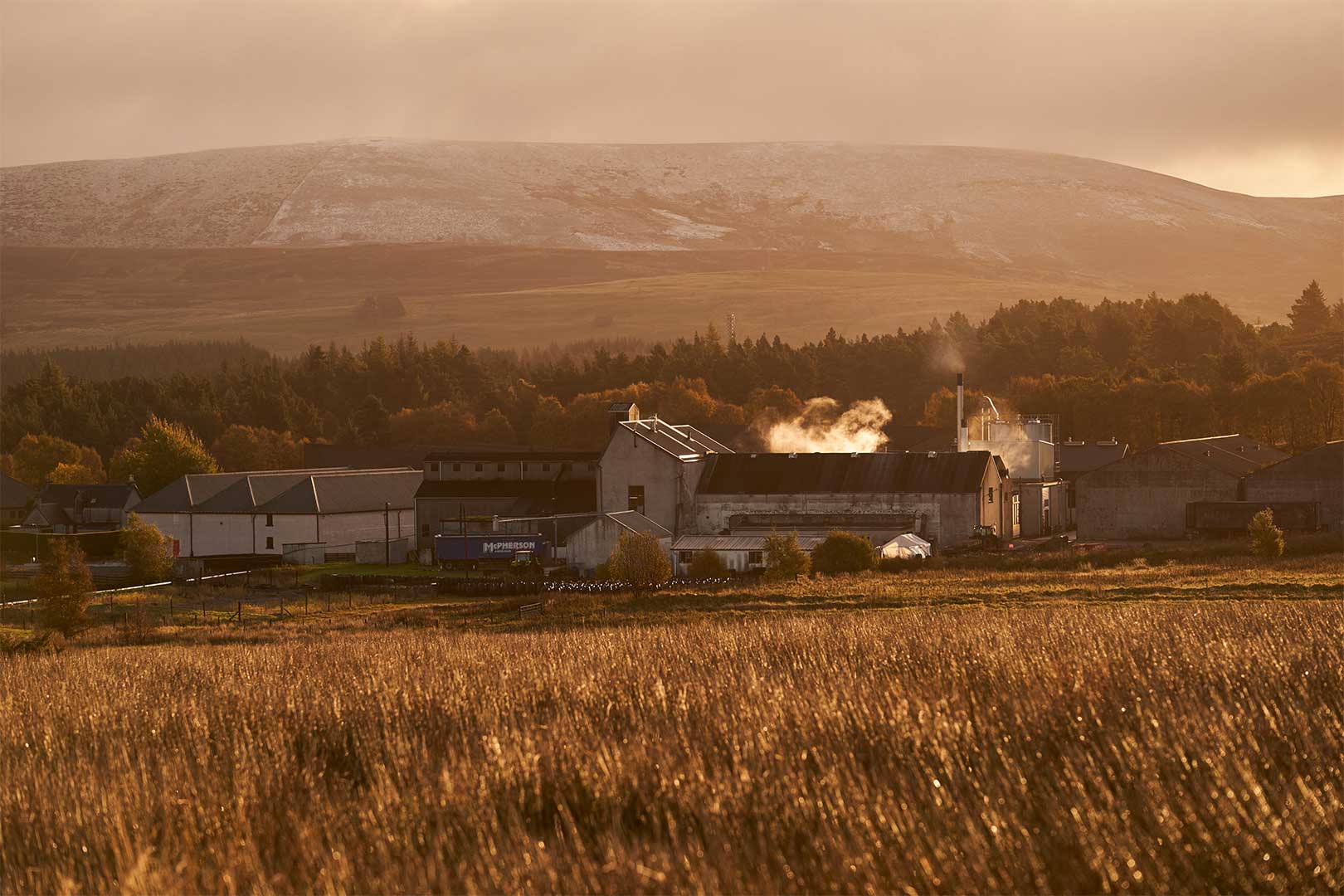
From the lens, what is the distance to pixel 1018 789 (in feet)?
43.6

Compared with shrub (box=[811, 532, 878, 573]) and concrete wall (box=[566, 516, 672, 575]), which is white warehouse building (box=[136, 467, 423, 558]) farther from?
shrub (box=[811, 532, 878, 573])

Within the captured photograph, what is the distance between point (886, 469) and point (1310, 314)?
136m

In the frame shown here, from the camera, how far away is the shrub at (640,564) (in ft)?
178

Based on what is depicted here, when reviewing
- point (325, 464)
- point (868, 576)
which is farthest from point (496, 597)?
point (325, 464)

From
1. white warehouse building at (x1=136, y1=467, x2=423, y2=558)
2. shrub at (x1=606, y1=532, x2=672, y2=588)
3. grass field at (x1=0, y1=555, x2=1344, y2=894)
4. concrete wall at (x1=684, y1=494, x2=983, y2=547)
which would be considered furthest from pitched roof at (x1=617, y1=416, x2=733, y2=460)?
grass field at (x1=0, y1=555, x2=1344, y2=894)

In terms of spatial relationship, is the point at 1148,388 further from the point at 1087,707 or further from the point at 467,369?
the point at 1087,707

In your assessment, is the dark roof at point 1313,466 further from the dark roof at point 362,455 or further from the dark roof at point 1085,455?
the dark roof at point 362,455

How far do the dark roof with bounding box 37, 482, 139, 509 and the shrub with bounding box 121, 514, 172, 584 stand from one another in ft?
70.0

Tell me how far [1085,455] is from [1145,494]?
74.6 ft

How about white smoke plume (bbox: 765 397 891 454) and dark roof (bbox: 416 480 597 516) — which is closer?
dark roof (bbox: 416 480 597 516)

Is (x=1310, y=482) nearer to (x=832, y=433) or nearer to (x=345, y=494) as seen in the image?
(x=832, y=433)

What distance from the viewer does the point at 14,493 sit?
10081 cm

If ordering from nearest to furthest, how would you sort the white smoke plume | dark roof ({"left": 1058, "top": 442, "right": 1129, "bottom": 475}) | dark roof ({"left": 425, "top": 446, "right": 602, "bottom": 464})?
Result: dark roof ({"left": 425, "top": 446, "right": 602, "bottom": 464}), dark roof ({"left": 1058, "top": 442, "right": 1129, "bottom": 475}), the white smoke plume

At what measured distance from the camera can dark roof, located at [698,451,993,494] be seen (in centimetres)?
6825
